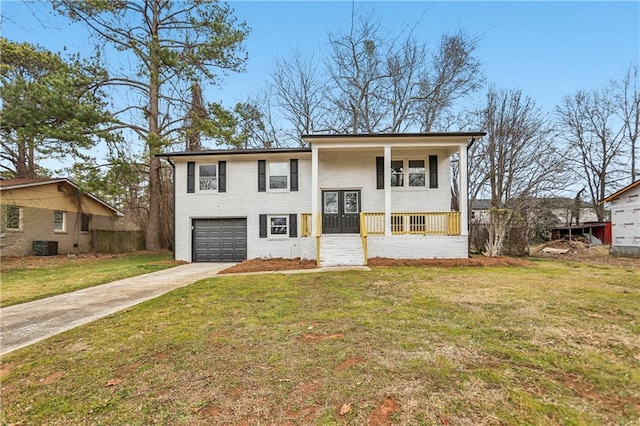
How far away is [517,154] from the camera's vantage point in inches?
683

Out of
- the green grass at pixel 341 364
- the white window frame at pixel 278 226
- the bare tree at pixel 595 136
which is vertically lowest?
the green grass at pixel 341 364

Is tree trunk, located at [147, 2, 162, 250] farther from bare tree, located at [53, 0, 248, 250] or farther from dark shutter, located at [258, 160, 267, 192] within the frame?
dark shutter, located at [258, 160, 267, 192]

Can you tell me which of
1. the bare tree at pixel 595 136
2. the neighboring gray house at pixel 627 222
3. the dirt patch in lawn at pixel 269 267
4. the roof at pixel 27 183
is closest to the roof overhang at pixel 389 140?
the dirt patch in lawn at pixel 269 267

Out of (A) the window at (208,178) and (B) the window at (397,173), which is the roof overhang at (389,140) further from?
(A) the window at (208,178)

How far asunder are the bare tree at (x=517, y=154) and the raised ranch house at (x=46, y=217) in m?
23.3

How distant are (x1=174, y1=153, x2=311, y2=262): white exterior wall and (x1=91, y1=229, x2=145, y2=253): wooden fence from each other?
7.40m

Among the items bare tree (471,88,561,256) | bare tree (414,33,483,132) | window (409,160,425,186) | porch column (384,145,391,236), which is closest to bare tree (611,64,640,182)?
bare tree (471,88,561,256)

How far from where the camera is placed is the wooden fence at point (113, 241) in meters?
18.5

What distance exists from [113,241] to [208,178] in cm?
946

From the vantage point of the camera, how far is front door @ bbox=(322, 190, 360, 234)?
13367 millimetres

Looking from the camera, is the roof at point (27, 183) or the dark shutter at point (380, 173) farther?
the roof at point (27, 183)

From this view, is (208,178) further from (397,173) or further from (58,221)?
(58,221)

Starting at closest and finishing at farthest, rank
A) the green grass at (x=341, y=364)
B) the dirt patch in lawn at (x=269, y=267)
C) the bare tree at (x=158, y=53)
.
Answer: the green grass at (x=341, y=364) → the dirt patch in lawn at (x=269, y=267) → the bare tree at (x=158, y=53)

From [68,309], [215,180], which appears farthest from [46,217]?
[68,309]
